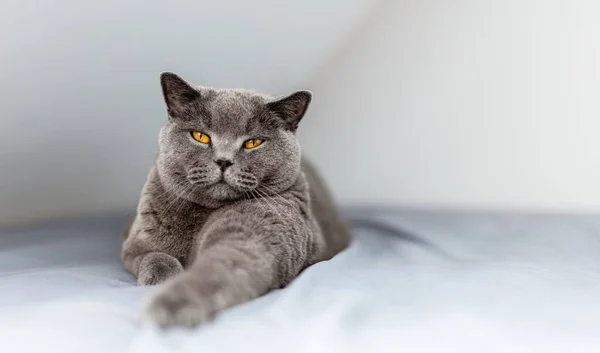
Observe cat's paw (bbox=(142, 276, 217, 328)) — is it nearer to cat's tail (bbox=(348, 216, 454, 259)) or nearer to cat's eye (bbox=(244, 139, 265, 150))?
cat's eye (bbox=(244, 139, 265, 150))

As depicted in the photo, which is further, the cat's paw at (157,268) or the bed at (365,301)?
the cat's paw at (157,268)

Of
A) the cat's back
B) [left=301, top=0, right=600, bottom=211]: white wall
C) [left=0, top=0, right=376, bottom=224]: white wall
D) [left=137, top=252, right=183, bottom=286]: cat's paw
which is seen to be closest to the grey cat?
[left=137, top=252, right=183, bottom=286]: cat's paw

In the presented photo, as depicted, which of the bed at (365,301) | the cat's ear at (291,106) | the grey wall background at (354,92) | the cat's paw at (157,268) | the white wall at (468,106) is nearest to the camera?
the bed at (365,301)

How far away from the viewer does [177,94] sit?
54.1 inches

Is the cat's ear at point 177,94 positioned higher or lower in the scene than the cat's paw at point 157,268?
higher

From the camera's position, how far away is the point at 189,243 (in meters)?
1.38

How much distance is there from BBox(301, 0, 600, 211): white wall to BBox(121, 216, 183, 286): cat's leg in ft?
3.67

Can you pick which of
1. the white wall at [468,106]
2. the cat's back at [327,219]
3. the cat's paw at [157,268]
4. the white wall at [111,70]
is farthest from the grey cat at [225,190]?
the white wall at [468,106]

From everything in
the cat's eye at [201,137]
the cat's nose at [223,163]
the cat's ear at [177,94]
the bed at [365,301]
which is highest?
the cat's ear at [177,94]

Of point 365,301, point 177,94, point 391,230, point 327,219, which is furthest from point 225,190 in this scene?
point 391,230

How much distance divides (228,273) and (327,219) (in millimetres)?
771

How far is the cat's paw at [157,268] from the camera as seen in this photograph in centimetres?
126

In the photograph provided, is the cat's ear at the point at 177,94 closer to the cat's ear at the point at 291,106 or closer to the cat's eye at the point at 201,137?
the cat's eye at the point at 201,137

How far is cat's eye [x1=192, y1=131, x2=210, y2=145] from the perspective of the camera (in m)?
1.34
